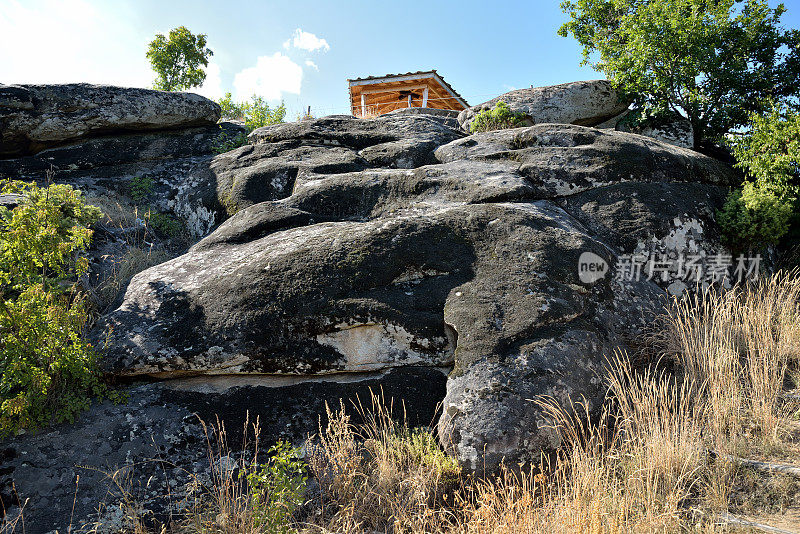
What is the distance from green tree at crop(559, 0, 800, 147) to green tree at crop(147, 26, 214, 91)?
17198mm

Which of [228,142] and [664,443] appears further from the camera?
[228,142]

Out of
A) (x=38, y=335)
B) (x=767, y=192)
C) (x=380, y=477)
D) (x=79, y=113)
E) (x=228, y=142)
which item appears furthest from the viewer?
(x=228, y=142)

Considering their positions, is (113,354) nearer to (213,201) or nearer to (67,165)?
(213,201)

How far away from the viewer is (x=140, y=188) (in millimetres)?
8406

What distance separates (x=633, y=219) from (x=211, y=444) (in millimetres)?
5149

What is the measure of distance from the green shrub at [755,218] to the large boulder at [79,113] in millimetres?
8915

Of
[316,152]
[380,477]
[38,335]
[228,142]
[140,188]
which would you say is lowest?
[380,477]

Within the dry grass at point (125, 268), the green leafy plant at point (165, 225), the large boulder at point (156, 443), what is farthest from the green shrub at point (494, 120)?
the large boulder at point (156, 443)

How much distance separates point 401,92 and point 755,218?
17.9 meters

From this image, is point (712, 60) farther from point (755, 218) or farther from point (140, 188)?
point (140, 188)

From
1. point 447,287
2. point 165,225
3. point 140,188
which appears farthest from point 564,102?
point 140,188

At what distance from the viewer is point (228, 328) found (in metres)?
4.49

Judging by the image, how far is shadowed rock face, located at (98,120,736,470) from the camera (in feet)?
13.3

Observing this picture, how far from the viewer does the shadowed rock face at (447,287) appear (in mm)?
4060
